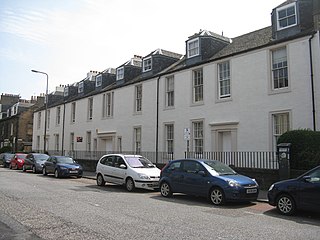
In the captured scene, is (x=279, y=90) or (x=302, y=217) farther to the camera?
(x=279, y=90)

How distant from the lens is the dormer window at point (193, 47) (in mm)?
22266

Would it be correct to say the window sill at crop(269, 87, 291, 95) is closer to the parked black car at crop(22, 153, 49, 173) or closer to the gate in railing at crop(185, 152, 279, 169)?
the gate in railing at crop(185, 152, 279, 169)

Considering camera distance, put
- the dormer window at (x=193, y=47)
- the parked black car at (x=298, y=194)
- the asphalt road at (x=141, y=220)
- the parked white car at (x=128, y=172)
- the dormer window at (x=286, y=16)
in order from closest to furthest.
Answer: the asphalt road at (x=141, y=220) < the parked black car at (x=298, y=194) < the parked white car at (x=128, y=172) < the dormer window at (x=286, y=16) < the dormer window at (x=193, y=47)

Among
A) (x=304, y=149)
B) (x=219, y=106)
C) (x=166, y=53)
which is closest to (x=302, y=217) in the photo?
(x=304, y=149)

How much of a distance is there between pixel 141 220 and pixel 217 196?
371cm

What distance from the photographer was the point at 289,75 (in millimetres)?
16516

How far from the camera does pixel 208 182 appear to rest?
1133 centimetres

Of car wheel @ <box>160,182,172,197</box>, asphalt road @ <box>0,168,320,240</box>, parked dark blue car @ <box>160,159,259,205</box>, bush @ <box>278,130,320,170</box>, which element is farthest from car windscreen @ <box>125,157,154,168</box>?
bush @ <box>278,130,320,170</box>

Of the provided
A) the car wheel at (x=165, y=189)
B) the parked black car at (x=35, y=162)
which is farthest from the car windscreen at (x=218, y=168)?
the parked black car at (x=35, y=162)

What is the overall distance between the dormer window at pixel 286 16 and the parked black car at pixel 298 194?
1083 cm

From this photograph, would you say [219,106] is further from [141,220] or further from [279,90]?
[141,220]

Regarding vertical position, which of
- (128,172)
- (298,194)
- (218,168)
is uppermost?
(218,168)

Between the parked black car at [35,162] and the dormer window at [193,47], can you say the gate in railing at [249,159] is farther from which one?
the parked black car at [35,162]

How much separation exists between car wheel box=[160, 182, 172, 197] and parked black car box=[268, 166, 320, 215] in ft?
13.8
